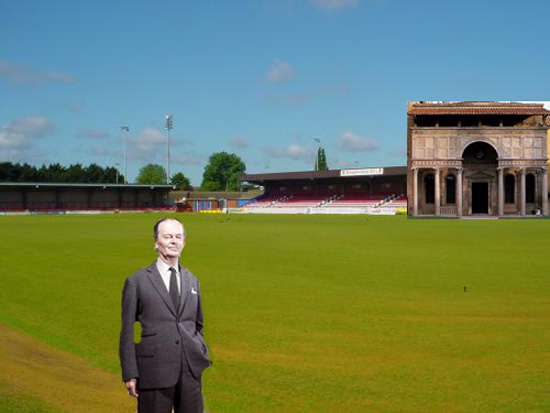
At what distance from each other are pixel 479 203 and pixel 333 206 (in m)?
26.7

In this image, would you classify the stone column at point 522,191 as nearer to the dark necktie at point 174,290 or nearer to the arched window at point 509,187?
the arched window at point 509,187

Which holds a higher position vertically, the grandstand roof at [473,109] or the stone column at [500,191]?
the grandstand roof at [473,109]

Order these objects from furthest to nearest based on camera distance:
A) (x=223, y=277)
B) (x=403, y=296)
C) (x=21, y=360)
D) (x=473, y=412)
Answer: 1. (x=223, y=277)
2. (x=403, y=296)
3. (x=21, y=360)
4. (x=473, y=412)

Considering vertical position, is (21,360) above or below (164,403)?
below

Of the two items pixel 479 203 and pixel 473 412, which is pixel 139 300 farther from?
pixel 479 203

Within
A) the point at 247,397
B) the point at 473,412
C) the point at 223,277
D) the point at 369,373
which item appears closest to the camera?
the point at 473,412

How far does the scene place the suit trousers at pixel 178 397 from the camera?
4.05 meters

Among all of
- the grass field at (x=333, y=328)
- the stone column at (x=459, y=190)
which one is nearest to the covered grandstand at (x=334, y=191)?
the stone column at (x=459, y=190)

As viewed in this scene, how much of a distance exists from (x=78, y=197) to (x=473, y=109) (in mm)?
65076

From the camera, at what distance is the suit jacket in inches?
159

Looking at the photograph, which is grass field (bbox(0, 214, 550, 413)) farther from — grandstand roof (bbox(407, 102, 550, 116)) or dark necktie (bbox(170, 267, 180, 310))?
grandstand roof (bbox(407, 102, 550, 116))

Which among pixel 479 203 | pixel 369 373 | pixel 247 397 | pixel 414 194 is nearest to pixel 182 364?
pixel 247 397

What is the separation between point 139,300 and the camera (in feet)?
13.4

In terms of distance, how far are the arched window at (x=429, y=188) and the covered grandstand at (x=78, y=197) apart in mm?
54423
